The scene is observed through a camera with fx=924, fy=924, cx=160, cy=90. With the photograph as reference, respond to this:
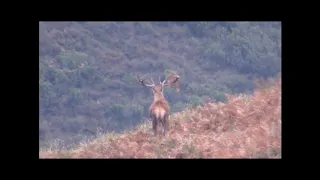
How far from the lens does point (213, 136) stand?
14.9 meters

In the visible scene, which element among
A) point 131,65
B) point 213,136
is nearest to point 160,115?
point 213,136

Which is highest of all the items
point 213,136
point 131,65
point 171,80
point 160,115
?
point 131,65

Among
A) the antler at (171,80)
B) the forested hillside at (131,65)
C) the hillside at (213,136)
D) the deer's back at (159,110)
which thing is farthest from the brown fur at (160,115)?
the forested hillside at (131,65)

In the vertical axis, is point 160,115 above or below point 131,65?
below

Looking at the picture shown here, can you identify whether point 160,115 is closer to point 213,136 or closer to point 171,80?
point 213,136

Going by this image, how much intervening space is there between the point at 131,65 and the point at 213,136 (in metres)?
54.8

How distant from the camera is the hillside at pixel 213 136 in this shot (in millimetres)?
13922
